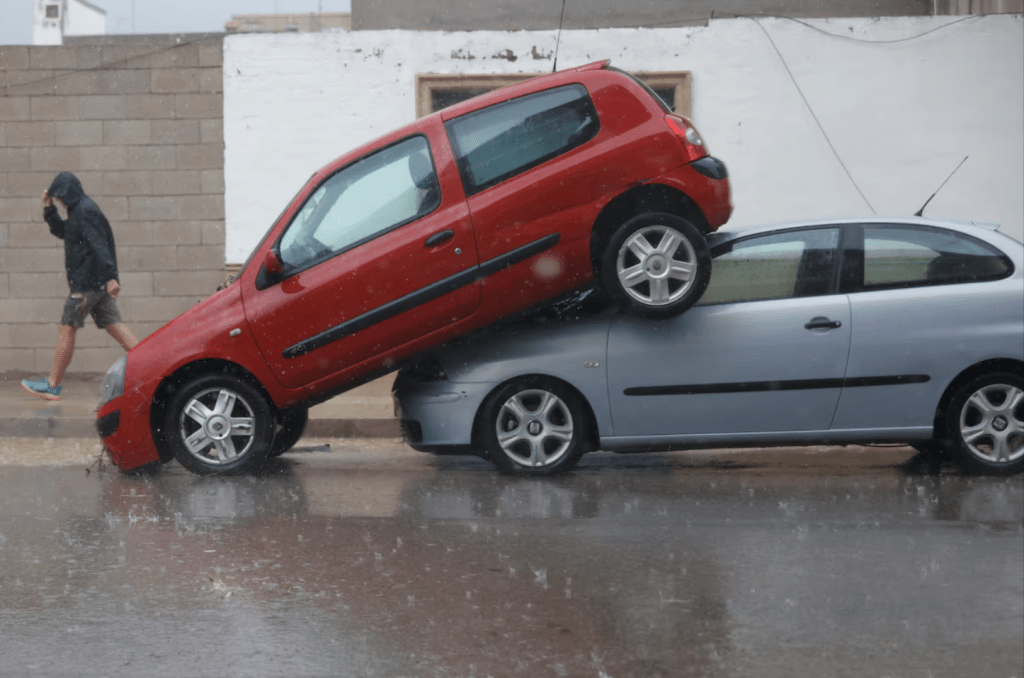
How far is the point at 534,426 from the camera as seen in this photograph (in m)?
7.22

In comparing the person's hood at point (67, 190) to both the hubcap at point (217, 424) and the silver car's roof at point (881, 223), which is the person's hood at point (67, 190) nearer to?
the hubcap at point (217, 424)

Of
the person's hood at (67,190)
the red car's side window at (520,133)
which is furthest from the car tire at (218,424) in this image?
the person's hood at (67,190)

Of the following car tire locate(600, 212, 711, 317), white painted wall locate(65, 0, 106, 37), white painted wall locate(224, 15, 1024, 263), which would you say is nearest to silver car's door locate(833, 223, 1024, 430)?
car tire locate(600, 212, 711, 317)

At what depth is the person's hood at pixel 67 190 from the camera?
10.5 m

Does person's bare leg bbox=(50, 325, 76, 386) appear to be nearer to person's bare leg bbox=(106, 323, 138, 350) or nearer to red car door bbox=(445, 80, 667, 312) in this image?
person's bare leg bbox=(106, 323, 138, 350)

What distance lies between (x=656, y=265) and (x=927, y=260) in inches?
60.0

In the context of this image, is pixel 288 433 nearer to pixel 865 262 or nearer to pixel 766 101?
pixel 865 262

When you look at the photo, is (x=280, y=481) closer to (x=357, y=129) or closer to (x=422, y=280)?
(x=422, y=280)

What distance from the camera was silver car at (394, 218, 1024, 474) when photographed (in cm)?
696

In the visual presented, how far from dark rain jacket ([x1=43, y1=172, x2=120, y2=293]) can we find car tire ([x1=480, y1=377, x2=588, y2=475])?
4622 millimetres

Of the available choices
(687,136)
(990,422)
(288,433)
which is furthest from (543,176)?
(990,422)

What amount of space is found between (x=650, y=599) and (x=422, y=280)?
9.98 feet

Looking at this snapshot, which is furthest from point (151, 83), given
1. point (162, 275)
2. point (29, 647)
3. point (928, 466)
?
point (29, 647)

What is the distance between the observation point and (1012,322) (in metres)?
6.93
